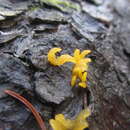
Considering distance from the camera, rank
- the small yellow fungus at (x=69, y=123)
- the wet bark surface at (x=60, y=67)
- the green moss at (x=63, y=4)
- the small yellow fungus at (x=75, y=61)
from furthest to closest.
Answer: the green moss at (x=63, y=4)
the small yellow fungus at (x=75, y=61)
the wet bark surface at (x=60, y=67)
the small yellow fungus at (x=69, y=123)

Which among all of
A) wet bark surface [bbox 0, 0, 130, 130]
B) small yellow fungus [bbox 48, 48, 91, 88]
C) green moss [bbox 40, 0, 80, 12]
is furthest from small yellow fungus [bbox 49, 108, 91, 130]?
green moss [bbox 40, 0, 80, 12]

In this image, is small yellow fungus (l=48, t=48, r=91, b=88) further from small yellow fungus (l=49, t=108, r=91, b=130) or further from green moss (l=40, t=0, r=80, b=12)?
green moss (l=40, t=0, r=80, b=12)

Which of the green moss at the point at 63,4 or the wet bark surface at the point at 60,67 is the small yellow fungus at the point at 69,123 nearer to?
→ the wet bark surface at the point at 60,67

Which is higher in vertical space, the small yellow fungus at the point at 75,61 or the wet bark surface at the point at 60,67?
the small yellow fungus at the point at 75,61

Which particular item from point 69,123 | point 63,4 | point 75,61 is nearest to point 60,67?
point 75,61

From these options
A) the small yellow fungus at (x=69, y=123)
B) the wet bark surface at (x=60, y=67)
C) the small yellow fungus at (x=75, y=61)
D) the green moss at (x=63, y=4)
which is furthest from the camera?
the green moss at (x=63, y=4)

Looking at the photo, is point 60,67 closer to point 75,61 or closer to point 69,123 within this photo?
point 75,61

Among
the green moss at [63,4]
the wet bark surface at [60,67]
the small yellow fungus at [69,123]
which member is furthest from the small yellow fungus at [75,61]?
the green moss at [63,4]

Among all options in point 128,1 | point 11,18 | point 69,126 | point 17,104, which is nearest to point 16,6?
point 11,18
